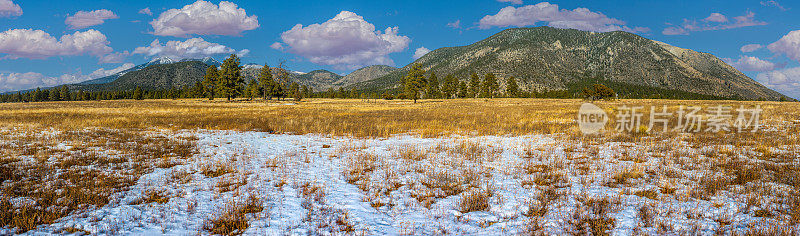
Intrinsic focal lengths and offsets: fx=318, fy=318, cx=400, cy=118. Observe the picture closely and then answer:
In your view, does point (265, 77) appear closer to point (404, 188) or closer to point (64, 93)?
point (404, 188)

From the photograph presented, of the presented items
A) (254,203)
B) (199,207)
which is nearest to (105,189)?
(199,207)

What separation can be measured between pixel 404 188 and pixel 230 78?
273 ft

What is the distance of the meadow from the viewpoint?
5.46 metres

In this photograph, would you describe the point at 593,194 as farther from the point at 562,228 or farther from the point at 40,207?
the point at 40,207

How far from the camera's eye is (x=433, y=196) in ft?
23.2

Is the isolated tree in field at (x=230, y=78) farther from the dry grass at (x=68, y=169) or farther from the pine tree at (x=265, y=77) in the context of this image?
the dry grass at (x=68, y=169)

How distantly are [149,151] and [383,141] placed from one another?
9183 mm

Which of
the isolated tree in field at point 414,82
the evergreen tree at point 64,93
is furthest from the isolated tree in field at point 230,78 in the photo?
the evergreen tree at point 64,93

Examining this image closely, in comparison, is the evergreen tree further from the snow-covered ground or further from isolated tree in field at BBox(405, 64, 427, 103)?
the snow-covered ground

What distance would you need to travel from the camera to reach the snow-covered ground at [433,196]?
5.42m

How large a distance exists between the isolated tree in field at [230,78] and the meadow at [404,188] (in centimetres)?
7014

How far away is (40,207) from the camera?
19.3 ft

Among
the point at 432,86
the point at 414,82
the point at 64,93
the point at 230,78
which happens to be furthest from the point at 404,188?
the point at 64,93

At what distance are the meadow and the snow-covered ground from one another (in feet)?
0.12
